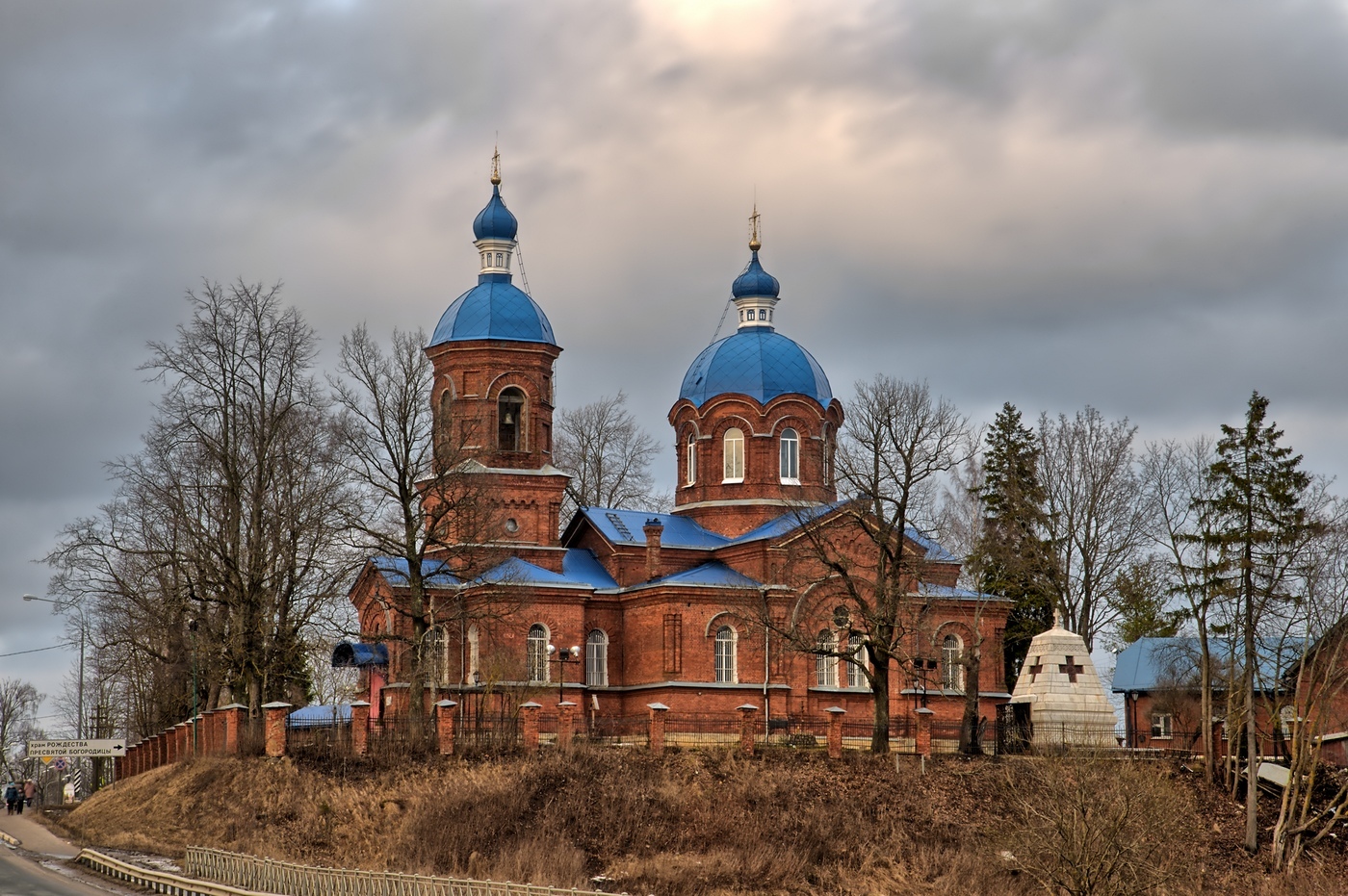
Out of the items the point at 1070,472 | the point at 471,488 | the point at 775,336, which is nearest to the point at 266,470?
the point at 471,488

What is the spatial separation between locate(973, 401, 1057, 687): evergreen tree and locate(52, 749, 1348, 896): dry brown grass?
250 inches

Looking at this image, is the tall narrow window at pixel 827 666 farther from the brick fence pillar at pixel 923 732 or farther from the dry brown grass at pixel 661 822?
the dry brown grass at pixel 661 822

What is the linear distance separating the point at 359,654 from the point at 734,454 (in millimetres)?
10669

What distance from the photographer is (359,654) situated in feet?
125

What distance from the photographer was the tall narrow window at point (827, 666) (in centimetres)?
3919

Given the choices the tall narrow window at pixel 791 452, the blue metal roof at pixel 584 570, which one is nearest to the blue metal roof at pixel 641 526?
the blue metal roof at pixel 584 570

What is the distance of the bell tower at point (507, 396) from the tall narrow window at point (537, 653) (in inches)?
101

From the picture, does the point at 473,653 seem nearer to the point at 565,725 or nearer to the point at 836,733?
the point at 565,725

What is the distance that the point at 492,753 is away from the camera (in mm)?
31688

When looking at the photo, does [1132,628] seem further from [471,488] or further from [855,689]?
[471,488]

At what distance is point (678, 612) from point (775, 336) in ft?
28.2

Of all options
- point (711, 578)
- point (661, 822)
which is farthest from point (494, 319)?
point (661, 822)

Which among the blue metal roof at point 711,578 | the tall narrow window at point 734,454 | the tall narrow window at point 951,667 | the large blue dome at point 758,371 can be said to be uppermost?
the large blue dome at point 758,371

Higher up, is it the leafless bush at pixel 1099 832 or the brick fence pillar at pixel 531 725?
the brick fence pillar at pixel 531 725
